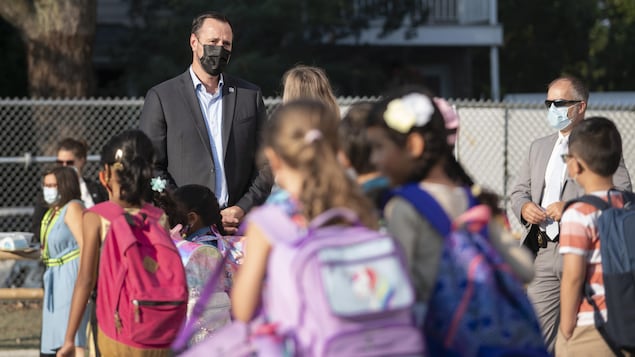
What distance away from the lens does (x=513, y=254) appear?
3793mm

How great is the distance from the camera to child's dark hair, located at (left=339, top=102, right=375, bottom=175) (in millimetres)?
3820

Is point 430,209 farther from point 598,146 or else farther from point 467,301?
point 598,146

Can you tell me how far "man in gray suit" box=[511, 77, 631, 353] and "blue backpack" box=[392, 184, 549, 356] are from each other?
9.62 ft

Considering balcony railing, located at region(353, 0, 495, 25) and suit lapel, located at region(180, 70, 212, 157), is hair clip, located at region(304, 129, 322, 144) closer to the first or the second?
suit lapel, located at region(180, 70, 212, 157)

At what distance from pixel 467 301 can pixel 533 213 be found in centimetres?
321

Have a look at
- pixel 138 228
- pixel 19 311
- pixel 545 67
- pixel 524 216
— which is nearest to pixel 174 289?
pixel 138 228

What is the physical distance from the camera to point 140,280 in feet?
15.5

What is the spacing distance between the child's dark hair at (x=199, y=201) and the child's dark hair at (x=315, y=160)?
81.9 inches

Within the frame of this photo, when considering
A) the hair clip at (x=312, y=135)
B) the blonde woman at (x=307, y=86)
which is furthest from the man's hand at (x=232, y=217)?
the hair clip at (x=312, y=135)

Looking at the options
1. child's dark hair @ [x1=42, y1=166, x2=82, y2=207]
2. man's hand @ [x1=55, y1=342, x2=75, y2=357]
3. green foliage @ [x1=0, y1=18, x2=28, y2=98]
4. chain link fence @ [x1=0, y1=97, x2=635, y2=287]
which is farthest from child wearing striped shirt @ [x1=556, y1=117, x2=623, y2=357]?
green foliage @ [x1=0, y1=18, x2=28, y2=98]

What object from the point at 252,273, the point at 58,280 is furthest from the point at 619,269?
the point at 58,280

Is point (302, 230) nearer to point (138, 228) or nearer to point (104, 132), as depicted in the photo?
point (138, 228)

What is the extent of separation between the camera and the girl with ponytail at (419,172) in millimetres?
3613

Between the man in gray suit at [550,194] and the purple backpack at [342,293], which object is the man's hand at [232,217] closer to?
the man in gray suit at [550,194]
